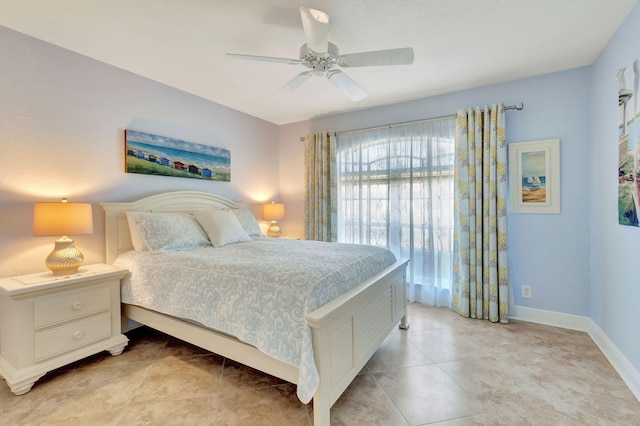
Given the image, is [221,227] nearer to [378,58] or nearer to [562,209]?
[378,58]

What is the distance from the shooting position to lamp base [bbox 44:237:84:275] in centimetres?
209

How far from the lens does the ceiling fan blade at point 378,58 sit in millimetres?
1872

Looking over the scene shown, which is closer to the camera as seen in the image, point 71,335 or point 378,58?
point 378,58

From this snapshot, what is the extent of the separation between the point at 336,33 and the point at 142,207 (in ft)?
8.01

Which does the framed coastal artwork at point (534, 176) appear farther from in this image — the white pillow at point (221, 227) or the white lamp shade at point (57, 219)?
the white lamp shade at point (57, 219)

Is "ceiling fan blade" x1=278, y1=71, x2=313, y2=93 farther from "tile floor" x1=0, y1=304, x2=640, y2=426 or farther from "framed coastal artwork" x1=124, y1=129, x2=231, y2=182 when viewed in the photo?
"tile floor" x1=0, y1=304, x2=640, y2=426

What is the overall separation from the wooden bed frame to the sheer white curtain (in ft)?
2.91

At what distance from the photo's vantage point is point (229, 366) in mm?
2154

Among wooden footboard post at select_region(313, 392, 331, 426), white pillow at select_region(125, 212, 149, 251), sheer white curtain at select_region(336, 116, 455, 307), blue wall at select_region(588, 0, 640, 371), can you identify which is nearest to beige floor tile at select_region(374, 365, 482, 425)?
wooden footboard post at select_region(313, 392, 331, 426)

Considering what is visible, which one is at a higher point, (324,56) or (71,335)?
(324,56)

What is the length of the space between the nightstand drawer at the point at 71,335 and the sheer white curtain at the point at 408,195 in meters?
2.82

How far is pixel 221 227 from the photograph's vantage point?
290 cm

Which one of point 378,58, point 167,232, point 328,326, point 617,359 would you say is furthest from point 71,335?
point 617,359

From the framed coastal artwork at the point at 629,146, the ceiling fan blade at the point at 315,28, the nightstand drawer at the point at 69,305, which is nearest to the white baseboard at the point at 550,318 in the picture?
the framed coastal artwork at the point at 629,146
